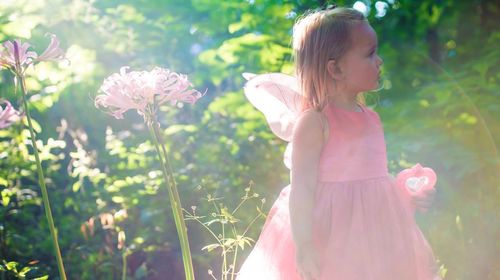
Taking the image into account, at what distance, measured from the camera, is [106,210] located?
10.7 ft

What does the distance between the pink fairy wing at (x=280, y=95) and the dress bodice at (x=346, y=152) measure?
0.24m

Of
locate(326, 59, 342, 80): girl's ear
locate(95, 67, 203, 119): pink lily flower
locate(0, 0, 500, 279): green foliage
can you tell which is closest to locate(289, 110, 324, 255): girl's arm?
locate(326, 59, 342, 80): girl's ear

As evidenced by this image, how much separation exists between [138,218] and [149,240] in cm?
12

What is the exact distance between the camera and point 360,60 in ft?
5.70

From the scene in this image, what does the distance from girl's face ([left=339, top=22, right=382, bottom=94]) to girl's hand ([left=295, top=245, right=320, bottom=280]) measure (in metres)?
0.45

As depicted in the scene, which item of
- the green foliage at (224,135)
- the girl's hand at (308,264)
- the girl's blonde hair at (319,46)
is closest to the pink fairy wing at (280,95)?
the girl's blonde hair at (319,46)

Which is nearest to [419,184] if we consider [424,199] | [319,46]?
[424,199]

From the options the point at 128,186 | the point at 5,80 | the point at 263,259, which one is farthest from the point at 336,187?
the point at 5,80

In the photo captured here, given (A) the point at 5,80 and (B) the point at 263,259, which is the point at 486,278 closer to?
(B) the point at 263,259

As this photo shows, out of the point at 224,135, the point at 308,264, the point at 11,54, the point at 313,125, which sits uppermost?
the point at 11,54

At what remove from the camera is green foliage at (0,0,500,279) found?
2828mm

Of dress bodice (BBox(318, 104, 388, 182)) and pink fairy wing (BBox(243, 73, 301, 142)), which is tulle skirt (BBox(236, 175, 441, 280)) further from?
pink fairy wing (BBox(243, 73, 301, 142))

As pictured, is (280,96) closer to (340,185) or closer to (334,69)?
(334,69)

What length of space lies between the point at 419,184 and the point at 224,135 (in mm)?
1651
